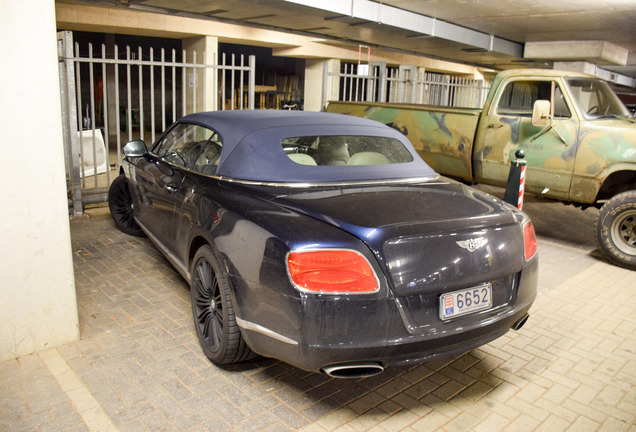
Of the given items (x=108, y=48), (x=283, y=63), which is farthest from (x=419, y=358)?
(x=283, y=63)

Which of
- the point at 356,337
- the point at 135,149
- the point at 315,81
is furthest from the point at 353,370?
the point at 315,81

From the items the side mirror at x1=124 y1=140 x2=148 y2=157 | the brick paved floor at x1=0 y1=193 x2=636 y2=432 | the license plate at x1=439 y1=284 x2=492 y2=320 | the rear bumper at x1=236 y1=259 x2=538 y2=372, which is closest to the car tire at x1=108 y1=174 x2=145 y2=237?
the side mirror at x1=124 y1=140 x2=148 y2=157

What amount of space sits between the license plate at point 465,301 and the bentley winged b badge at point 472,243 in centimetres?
22

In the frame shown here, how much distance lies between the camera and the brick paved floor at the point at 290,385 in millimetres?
2885

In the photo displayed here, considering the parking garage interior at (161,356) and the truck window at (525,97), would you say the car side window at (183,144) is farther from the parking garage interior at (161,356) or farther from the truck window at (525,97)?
the truck window at (525,97)

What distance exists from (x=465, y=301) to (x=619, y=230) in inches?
166

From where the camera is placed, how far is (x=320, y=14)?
9469 mm

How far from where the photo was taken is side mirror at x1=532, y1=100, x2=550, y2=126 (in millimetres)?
6156

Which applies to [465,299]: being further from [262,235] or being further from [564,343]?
[564,343]

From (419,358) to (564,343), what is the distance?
1858 millimetres

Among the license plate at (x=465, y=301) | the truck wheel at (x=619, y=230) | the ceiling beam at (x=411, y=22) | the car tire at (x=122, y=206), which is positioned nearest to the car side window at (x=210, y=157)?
the license plate at (x=465, y=301)

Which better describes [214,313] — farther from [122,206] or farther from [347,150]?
[122,206]

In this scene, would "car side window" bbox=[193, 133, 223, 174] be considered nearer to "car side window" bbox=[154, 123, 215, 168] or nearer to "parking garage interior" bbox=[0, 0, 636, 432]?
"car side window" bbox=[154, 123, 215, 168]

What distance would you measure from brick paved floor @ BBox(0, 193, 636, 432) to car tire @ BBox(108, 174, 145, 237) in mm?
1703
